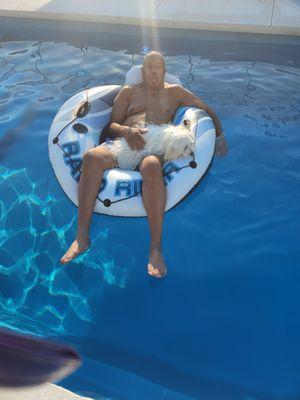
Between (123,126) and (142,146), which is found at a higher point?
(123,126)

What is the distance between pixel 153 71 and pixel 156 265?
1950mm

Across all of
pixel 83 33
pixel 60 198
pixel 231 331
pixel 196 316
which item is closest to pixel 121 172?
pixel 60 198

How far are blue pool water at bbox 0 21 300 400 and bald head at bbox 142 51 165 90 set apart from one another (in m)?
1.07

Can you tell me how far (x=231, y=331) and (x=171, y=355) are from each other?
47 centimetres

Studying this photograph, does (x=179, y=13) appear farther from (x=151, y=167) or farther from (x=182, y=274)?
(x=182, y=274)

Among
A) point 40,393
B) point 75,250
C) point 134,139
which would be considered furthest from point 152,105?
point 40,393

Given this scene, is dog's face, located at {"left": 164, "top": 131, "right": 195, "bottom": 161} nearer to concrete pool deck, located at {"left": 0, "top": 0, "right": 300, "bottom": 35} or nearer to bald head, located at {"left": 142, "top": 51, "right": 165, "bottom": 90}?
bald head, located at {"left": 142, "top": 51, "right": 165, "bottom": 90}

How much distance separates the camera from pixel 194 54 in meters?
7.22

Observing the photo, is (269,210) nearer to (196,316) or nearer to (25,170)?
(196,316)

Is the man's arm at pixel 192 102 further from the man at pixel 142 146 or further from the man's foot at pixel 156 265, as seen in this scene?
the man's foot at pixel 156 265

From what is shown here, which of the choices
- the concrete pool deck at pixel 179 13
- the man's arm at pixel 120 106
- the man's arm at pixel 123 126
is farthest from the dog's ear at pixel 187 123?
the concrete pool deck at pixel 179 13

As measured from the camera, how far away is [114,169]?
3.65 m

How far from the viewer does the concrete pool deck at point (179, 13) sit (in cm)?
722

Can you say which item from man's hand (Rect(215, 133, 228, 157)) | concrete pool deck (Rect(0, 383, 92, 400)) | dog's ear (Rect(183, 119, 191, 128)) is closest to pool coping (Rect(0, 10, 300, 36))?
man's hand (Rect(215, 133, 228, 157))
